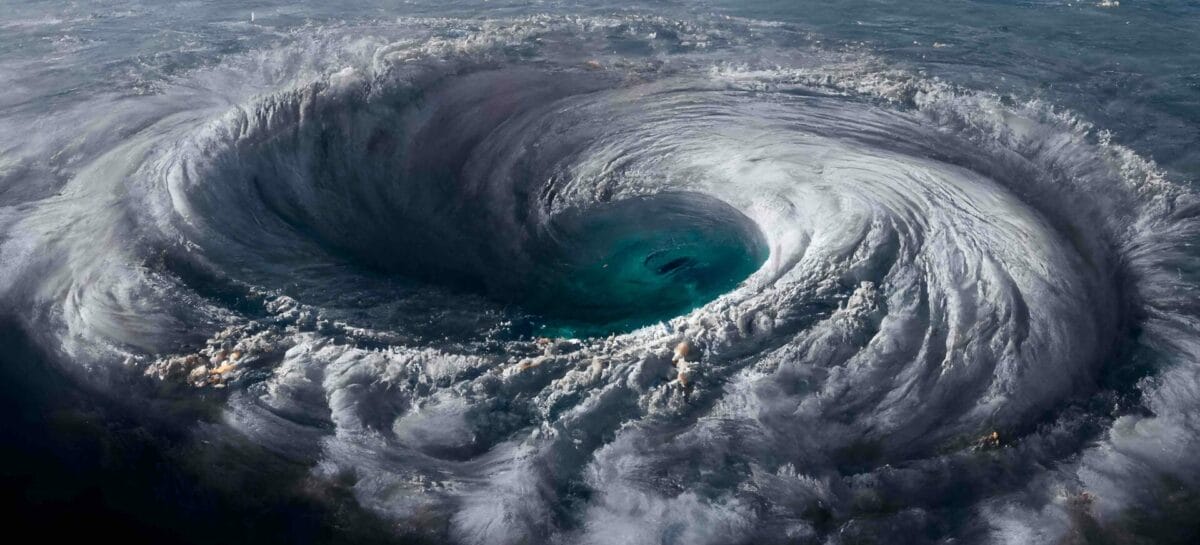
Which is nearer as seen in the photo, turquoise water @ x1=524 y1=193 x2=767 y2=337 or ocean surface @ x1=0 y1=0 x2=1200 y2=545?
ocean surface @ x1=0 y1=0 x2=1200 y2=545

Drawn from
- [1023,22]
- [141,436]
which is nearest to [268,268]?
[141,436]

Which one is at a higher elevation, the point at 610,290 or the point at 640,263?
the point at 640,263

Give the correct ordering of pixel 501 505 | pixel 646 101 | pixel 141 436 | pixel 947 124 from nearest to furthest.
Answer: pixel 501 505
pixel 141 436
pixel 947 124
pixel 646 101

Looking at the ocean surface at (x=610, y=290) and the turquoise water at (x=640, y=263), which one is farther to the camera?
the turquoise water at (x=640, y=263)

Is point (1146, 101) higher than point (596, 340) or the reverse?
higher

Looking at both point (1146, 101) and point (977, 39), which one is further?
point (977, 39)

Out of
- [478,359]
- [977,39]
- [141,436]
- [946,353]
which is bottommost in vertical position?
[141,436]

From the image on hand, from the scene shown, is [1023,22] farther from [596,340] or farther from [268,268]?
[268,268]

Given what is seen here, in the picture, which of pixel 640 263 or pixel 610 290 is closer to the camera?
pixel 610 290
